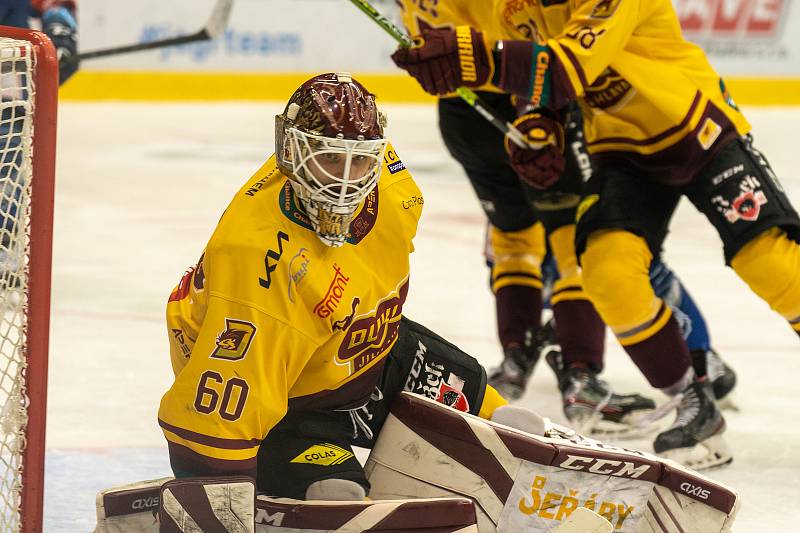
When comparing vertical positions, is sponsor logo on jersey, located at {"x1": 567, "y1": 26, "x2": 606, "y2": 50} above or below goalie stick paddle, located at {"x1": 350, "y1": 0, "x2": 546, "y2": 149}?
above

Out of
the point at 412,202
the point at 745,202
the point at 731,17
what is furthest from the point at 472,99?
the point at 731,17

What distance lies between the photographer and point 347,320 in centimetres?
186

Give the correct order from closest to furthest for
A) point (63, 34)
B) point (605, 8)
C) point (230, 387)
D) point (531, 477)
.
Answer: point (230, 387) < point (531, 477) < point (605, 8) < point (63, 34)

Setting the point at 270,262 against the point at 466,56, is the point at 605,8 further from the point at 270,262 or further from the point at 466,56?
the point at 270,262

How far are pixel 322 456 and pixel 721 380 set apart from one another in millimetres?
1354

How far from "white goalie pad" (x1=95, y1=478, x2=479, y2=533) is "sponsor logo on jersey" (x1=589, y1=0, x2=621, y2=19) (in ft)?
3.40

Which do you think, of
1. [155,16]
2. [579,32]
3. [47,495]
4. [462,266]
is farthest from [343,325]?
[155,16]

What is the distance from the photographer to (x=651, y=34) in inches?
102

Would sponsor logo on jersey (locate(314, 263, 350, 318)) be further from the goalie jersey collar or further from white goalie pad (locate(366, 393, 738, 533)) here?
white goalie pad (locate(366, 393, 738, 533))

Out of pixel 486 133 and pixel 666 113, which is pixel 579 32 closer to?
pixel 666 113

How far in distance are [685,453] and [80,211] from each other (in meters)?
3.07

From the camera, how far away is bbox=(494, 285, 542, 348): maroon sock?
312 cm

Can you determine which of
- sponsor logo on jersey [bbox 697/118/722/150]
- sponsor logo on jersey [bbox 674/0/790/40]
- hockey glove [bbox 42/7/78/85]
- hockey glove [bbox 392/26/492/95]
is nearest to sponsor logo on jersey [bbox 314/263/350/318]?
hockey glove [bbox 392/26/492/95]

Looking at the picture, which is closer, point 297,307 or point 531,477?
point 297,307
